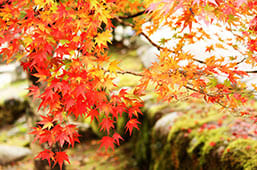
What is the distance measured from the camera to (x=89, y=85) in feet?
5.77

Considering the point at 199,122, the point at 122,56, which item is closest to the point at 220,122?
the point at 199,122

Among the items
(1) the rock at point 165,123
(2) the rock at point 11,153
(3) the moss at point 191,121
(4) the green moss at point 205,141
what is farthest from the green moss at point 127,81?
(2) the rock at point 11,153

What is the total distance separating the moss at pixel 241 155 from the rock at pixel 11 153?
5647mm

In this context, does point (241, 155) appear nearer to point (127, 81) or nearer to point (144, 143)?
point (144, 143)

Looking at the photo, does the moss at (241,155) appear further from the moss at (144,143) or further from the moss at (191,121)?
the moss at (144,143)

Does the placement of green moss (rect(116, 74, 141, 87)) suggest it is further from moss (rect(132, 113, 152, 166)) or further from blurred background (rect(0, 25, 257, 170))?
moss (rect(132, 113, 152, 166))

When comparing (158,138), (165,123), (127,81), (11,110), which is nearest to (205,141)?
(165,123)

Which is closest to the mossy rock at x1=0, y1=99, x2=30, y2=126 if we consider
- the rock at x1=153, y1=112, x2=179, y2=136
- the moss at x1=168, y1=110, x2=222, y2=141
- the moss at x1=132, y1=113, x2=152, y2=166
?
the moss at x1=132, y1=113, x2=152, y2=166

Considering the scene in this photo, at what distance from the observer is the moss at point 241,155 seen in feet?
9.32

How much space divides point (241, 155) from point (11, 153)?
6003 mm

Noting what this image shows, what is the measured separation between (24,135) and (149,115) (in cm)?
457

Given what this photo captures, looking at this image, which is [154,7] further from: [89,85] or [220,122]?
[220,122]

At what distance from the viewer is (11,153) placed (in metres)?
6.56

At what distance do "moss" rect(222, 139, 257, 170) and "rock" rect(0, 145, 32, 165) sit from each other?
5647 mm
